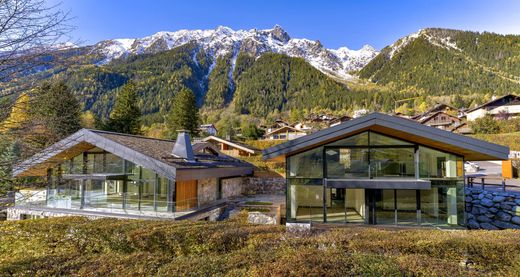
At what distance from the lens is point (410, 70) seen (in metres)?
103

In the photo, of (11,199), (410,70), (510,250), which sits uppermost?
(410,70)

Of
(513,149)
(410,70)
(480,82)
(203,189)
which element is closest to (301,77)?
(410,70)

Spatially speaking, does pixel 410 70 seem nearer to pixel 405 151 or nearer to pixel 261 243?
pixel 405 151

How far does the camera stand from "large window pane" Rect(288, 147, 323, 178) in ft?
33.1

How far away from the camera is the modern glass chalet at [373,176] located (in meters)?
9.41

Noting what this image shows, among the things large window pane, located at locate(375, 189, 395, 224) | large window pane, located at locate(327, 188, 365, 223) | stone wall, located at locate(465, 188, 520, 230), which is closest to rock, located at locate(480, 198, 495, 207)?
stone wall, located at locate(465, 188, 520, 230)

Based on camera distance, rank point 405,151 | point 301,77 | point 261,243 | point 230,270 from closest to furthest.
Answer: point 230,270 < point 261,243 < point 405,151 < point 301,77

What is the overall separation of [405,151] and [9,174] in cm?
1016

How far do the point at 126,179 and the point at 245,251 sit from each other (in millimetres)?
11137

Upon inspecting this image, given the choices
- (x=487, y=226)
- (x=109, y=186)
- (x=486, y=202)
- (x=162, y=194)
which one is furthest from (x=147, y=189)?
(x=486, y=202)

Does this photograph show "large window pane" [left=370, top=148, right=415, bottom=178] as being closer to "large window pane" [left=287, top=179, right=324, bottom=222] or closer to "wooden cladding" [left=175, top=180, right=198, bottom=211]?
"large window pane" [left=287, top=179, right=324, bottom=222]

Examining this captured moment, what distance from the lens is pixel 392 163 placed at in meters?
9.81

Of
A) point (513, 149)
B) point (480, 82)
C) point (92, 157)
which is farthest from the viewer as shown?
point (480, 82)

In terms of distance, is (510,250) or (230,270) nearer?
(230,270)
